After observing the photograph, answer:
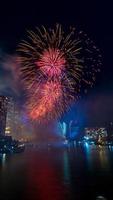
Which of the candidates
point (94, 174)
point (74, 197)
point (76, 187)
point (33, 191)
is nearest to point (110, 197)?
point (74, 197)

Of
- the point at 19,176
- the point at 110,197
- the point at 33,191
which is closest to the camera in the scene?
the point at 110,197


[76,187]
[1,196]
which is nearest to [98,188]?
[76,187]

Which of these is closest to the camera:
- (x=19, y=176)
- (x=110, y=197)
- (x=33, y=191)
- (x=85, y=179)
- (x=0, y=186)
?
(x=110, y=197)

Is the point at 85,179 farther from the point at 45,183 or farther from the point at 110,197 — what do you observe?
the point at 110,197

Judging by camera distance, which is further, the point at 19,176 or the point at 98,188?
the point at 19,176

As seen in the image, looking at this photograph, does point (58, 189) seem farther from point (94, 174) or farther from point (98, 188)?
point (94, 174)

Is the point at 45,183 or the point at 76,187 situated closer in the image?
the point at 76,187

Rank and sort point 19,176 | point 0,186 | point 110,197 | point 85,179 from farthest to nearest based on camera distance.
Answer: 1. point 19,176
2. point 85,179
3. point 0,186
4. point 110,197

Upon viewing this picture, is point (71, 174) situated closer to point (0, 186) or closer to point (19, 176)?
point (19, 176)

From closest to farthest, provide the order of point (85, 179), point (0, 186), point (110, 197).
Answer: point (110, 197), point (0, 186), point (85, 179)
